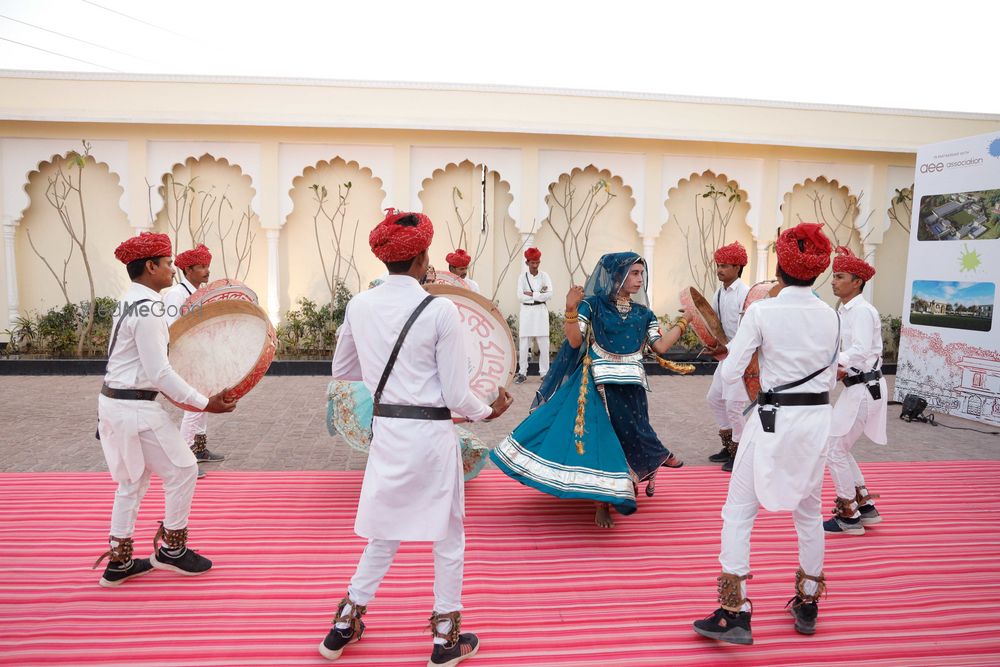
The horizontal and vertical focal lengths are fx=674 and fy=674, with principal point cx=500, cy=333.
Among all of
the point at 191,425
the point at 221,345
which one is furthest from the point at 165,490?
the point at 191,425

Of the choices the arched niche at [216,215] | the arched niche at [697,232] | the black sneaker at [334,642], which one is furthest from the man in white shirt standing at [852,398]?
the arched niche at [216,215]

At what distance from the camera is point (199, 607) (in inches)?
113

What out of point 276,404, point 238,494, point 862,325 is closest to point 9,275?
point 276,404

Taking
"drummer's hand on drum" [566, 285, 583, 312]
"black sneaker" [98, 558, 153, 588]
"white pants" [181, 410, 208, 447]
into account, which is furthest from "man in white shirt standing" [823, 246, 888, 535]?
"white pants" [181, 410, 208, 447]

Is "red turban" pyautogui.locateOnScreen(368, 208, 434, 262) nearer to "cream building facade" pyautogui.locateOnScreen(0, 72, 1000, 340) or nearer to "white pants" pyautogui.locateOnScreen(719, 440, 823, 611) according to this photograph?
"white pants" pyautogui.locateOnScreen(719, 440, 823, 611)

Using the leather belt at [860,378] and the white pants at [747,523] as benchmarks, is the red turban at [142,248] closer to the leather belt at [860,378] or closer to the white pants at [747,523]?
the white pants at [747,523]

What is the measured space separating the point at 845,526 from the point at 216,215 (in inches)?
380

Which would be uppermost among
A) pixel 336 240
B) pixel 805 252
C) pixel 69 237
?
pixel 336 240

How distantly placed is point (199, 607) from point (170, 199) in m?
8.94

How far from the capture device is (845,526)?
386 centimetres

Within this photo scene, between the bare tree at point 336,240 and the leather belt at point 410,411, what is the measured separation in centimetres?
850

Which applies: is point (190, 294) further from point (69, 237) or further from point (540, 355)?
point (69, 237)

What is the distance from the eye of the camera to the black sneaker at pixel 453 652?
2.43 m

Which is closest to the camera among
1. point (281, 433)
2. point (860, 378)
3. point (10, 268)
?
point (860, 378)
